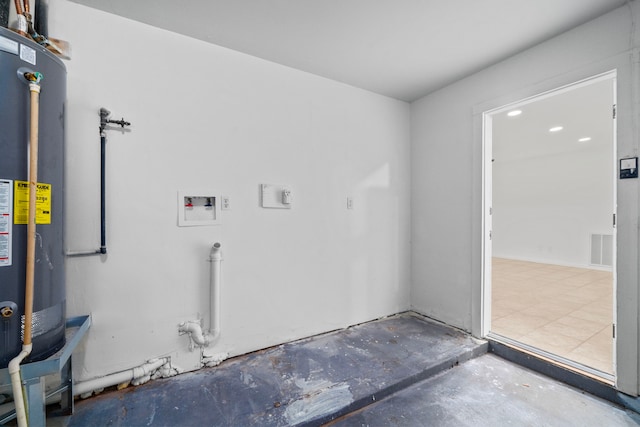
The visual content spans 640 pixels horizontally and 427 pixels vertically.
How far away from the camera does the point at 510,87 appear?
2256 mm

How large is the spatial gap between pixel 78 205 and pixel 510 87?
3.35 metres

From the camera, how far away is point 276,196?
92.0 inches

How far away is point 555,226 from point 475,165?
5.31 meters


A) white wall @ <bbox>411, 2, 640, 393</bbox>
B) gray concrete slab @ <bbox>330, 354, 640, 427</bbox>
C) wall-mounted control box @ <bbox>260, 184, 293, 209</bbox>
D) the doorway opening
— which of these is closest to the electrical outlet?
wall-mounted control box @ <bbox>260, 184, 293, 209</bbox>

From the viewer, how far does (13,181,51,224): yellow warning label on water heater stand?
108 cm

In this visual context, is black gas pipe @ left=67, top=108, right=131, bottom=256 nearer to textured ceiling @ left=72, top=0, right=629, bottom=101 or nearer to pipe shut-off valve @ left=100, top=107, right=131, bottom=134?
pipe shut-off valve @ left=100, top=107, right=131, bottom=134

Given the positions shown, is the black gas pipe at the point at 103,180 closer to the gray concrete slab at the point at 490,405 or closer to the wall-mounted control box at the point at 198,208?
the wall-mounted control box at the point at 198,208

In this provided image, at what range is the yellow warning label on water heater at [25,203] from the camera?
108 cm

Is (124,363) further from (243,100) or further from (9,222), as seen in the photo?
(243,100)

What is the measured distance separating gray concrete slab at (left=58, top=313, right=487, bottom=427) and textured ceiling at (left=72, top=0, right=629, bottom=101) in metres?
2.48

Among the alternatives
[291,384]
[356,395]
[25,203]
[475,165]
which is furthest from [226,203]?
[475,165]

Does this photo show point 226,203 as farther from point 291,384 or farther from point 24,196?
point 291,384

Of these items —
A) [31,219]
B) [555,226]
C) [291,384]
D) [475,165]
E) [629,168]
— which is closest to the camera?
[31,219]

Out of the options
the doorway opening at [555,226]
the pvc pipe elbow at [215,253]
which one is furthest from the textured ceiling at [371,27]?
the pvc pipe elbow at [215,253]
